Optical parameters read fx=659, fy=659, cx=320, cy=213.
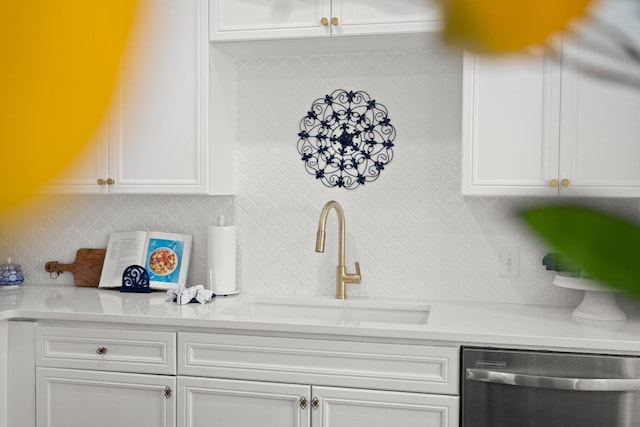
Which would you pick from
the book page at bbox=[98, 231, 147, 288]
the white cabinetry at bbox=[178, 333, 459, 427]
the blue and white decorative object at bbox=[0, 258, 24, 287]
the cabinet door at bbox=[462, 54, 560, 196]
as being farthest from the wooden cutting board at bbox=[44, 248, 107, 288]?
the cabinet door at bbox=[462, 54, 560, 196]

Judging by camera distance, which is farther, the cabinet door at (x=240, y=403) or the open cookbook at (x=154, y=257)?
the open cookbook at (x=154, y=257)

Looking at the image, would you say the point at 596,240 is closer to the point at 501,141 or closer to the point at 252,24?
the point at 501,141

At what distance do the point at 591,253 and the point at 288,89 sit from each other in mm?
2571

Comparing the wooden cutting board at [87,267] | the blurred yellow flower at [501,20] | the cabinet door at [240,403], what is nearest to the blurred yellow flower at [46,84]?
the blurred yellow flower at [501,20]

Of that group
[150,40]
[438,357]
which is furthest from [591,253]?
[438,357]

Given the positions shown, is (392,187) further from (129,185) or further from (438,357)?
(129,185)

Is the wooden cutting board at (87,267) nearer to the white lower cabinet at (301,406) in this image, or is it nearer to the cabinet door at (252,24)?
the white lower cabinet at (301,406)

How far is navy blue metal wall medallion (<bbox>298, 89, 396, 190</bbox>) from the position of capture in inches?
99.6

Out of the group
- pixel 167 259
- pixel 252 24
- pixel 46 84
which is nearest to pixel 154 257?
pixel 167 259

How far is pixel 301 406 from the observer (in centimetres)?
205

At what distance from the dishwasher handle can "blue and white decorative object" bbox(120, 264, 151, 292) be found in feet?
4.32

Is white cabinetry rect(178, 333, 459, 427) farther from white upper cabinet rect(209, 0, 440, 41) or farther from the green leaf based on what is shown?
the green leaf

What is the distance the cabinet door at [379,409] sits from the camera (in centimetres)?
196

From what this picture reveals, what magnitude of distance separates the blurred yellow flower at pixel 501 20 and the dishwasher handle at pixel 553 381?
6.32ft
